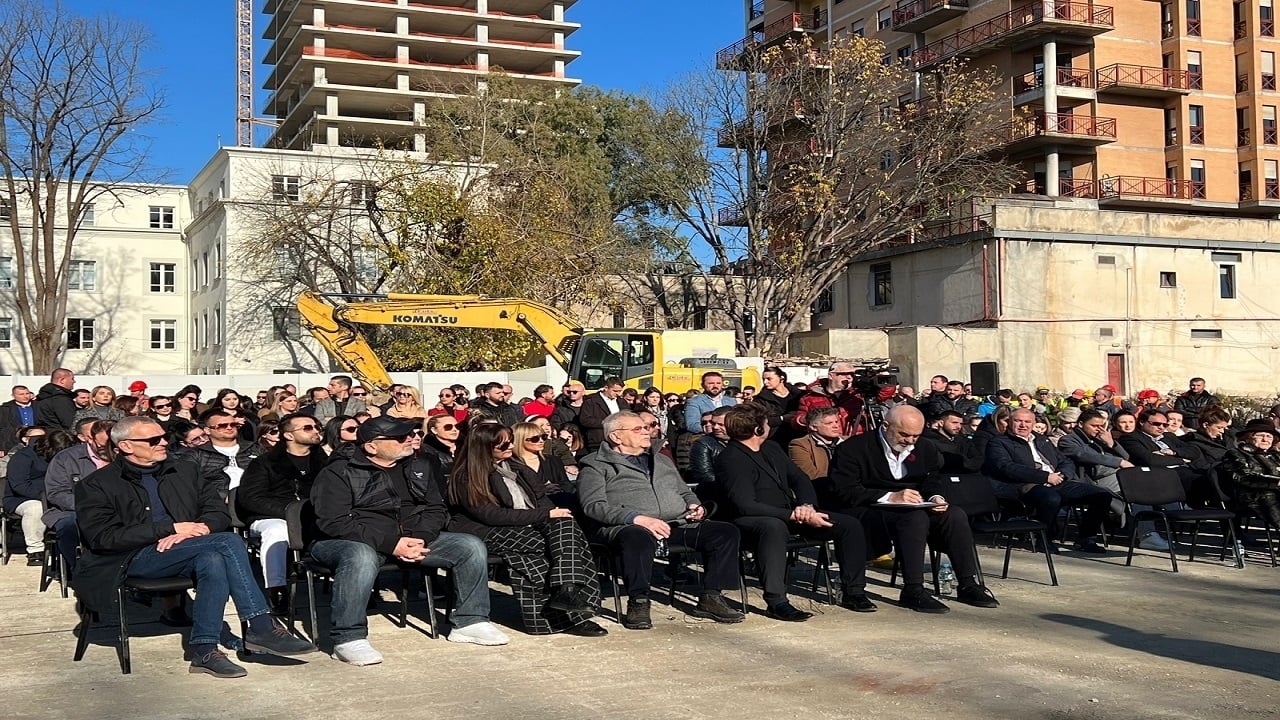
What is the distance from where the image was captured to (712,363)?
23.8 meters

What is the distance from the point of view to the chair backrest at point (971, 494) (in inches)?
363

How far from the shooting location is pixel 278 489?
320 inches

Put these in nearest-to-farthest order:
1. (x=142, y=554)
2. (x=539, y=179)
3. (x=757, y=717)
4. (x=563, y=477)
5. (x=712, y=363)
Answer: (x=757, y=717)
(x=142, y=554)
(x=563, y=477)
(x=712, y=363)
(x=539, y=179)

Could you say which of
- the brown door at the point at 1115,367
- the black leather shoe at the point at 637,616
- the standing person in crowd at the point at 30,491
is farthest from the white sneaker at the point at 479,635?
the brown door at the point at 1115,367

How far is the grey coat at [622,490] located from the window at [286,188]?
117ft

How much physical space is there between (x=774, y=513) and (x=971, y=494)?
1.83m

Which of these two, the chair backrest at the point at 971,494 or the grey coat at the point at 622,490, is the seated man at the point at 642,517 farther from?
the chair backrest at the point at 971,494

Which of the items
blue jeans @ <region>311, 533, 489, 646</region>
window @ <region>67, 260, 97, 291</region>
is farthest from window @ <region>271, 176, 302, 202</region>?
blue jeans @ <region>311, 533, 489, 646</region>

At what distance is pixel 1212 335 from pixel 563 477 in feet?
115

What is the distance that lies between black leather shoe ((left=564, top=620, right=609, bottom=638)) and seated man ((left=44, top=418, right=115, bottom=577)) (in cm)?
323

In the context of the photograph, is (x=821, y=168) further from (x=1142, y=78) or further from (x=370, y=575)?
(x=370, y=575)

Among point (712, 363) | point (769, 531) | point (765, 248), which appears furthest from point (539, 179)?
point (769, 531)

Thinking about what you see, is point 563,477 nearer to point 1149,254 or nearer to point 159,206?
point 1149,254

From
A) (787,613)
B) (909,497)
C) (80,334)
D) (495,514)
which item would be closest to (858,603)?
(787,613)
